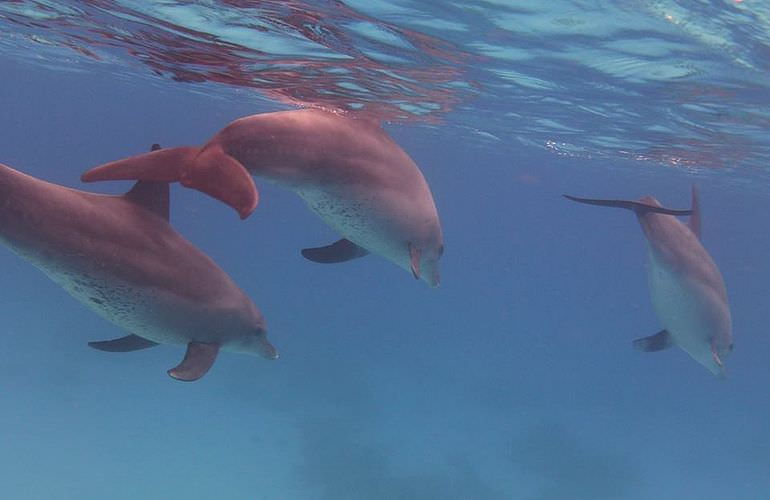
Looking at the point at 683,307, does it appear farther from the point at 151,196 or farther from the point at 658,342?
the point at 151,196

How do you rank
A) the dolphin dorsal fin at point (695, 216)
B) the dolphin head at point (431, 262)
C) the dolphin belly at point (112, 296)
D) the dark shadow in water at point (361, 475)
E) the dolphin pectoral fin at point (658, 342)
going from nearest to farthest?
1. the dolphin belly at point (112, 296)
2. the dolphin head at point (431, 262)
3. the dolphin dorsal fin at point (695, 216)
4. the dolphin pectoral fin at point (658, 342)
5. the dark shadow in water at point (361, 475)

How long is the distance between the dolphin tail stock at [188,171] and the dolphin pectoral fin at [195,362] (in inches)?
61.4

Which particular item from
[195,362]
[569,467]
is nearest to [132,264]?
[195,362]

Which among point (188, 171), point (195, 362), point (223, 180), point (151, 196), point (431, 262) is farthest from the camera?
point (431, 262)

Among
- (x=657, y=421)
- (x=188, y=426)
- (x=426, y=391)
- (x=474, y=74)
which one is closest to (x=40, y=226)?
(x=474, y=74)

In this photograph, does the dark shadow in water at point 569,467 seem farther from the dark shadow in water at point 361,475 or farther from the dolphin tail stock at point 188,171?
the dolphin tail stock at point 188,171

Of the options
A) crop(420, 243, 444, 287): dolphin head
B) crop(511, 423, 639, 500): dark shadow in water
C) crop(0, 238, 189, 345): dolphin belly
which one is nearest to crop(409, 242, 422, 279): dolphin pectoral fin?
crop(420, 243, 444, 287): dolphin head

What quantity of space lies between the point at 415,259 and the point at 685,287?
12.3ft

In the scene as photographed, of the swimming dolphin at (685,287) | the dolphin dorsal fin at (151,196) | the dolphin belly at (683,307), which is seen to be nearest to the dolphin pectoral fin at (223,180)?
the dolphin dorsal fin at (151,196)

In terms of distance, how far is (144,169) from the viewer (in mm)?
4785

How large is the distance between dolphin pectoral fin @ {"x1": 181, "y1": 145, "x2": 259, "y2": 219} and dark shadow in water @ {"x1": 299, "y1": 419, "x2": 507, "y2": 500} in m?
17.5

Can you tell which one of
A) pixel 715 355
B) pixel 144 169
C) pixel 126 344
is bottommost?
pixel 715 355

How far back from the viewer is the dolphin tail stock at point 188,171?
15.1 feet

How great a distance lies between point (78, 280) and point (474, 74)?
10.6 metres
